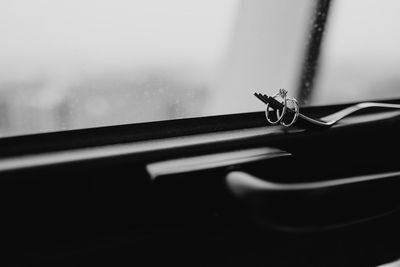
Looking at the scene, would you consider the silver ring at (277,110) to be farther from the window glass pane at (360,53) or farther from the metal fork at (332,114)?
the window glass pane at (360,53)

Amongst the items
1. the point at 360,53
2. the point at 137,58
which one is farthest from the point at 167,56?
the point at 360,53

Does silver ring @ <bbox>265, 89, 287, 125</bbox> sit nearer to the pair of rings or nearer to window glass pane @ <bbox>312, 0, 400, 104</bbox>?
the pair of rings

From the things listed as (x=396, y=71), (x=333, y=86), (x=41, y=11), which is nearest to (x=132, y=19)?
(x=41, y=11)

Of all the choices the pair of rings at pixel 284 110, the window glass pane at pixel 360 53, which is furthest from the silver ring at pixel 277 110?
the window glass pane at pixel 360 53

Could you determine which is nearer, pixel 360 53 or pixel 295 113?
pixel 295 113

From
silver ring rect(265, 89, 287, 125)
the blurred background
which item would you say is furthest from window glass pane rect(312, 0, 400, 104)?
silver ring rect(265, 89, 287, 125)

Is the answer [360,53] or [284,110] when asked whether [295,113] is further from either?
[360,53]
